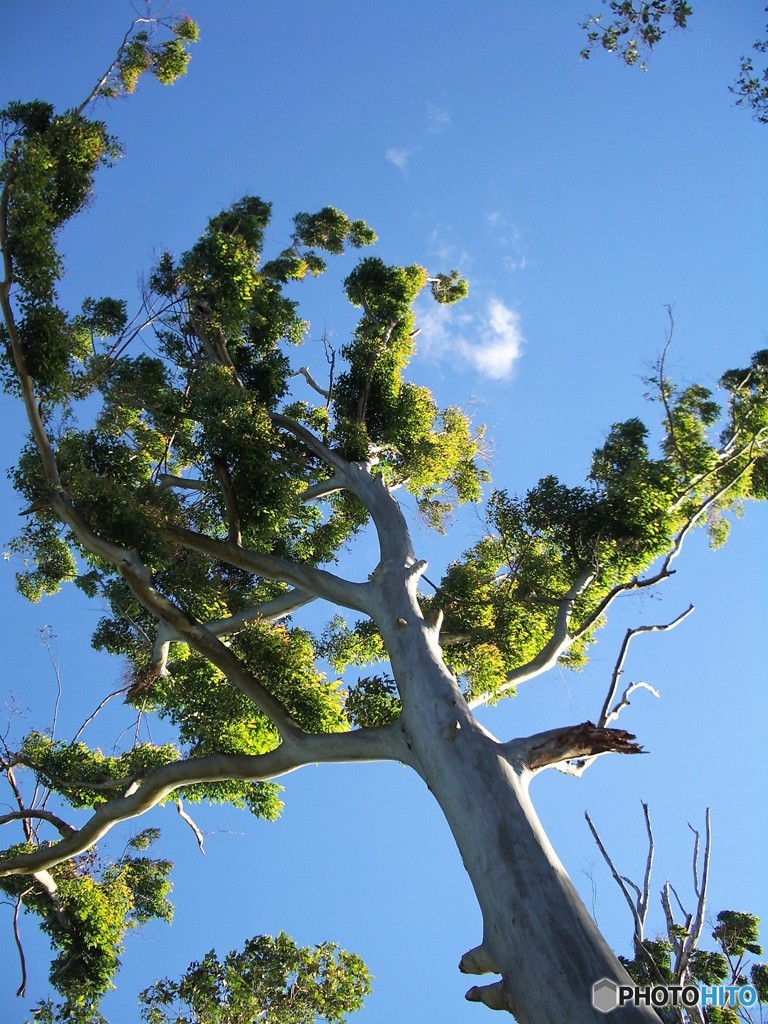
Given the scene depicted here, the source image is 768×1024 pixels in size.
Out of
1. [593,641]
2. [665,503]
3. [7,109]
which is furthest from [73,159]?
[593,641]

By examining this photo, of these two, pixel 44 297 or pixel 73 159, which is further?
pixel 73 159

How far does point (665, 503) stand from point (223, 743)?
22.5 feet

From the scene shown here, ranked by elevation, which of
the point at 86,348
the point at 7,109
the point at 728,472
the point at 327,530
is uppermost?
the point at 7,109

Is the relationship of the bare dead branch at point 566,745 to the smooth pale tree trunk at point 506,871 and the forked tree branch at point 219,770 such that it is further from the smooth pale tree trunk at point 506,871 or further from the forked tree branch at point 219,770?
the forked tree branch at point 219,770

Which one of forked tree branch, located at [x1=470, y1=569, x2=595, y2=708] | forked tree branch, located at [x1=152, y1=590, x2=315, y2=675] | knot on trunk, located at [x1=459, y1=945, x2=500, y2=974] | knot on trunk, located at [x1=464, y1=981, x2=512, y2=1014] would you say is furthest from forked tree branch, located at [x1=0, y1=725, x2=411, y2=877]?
knot on trunk, located at [x1=464, y1=981, x2=512, y2=1014]

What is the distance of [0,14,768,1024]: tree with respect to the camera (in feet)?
21.3

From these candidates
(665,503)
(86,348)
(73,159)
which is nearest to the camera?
(665,503)

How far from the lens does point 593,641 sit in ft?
37.5

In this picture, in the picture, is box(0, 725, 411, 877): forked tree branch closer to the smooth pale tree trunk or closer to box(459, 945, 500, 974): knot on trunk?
the smooth pale tree trunk

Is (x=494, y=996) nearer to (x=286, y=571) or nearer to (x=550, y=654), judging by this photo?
(x=550, y=654)

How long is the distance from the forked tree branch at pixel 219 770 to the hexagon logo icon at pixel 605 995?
301 centimetres

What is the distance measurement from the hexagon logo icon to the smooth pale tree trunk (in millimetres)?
32

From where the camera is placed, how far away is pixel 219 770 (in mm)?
7035

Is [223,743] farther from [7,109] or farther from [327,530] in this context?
[7,109]
